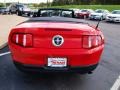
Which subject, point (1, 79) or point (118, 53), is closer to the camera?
point (1, 79)

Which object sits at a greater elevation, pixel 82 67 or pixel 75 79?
pixel 82 67

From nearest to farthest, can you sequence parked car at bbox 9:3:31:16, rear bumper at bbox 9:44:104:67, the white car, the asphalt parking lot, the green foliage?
rear bumper at bbox 9:44:104:67
the asphalt parking lot
the white car
parked car at bbox 9:3:31:16
the green foliage

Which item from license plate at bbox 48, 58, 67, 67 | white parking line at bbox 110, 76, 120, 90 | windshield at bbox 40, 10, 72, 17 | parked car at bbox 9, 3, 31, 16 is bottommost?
parked car at bbox 9, 3, 31, 16

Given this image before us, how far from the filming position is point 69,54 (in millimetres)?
5762

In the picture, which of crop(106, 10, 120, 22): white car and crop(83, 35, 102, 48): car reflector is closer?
crop(83, 35, 102, 48): car reflector

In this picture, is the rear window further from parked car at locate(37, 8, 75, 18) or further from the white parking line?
the white parking line

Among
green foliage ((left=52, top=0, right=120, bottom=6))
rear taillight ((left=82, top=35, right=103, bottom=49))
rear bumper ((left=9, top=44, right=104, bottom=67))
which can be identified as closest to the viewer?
rear bumper ((left=9, top=44, right=104, bottom=67))

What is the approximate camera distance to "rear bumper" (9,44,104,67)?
573 cm

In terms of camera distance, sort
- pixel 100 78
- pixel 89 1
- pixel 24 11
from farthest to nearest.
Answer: pixel 89 1 → pixel 24 11 → pixel 100 78

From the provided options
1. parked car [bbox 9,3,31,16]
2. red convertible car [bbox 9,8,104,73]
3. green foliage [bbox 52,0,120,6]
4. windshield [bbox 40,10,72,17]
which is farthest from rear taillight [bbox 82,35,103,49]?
green foliage [bbox 52,0,120,6]

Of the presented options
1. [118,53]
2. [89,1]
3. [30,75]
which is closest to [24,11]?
[118,53]

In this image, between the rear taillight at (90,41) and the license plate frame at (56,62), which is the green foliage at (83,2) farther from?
the license plate frame at (56,62)

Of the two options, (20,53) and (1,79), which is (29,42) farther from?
(1,79)

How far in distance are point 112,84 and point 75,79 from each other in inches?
29.8
